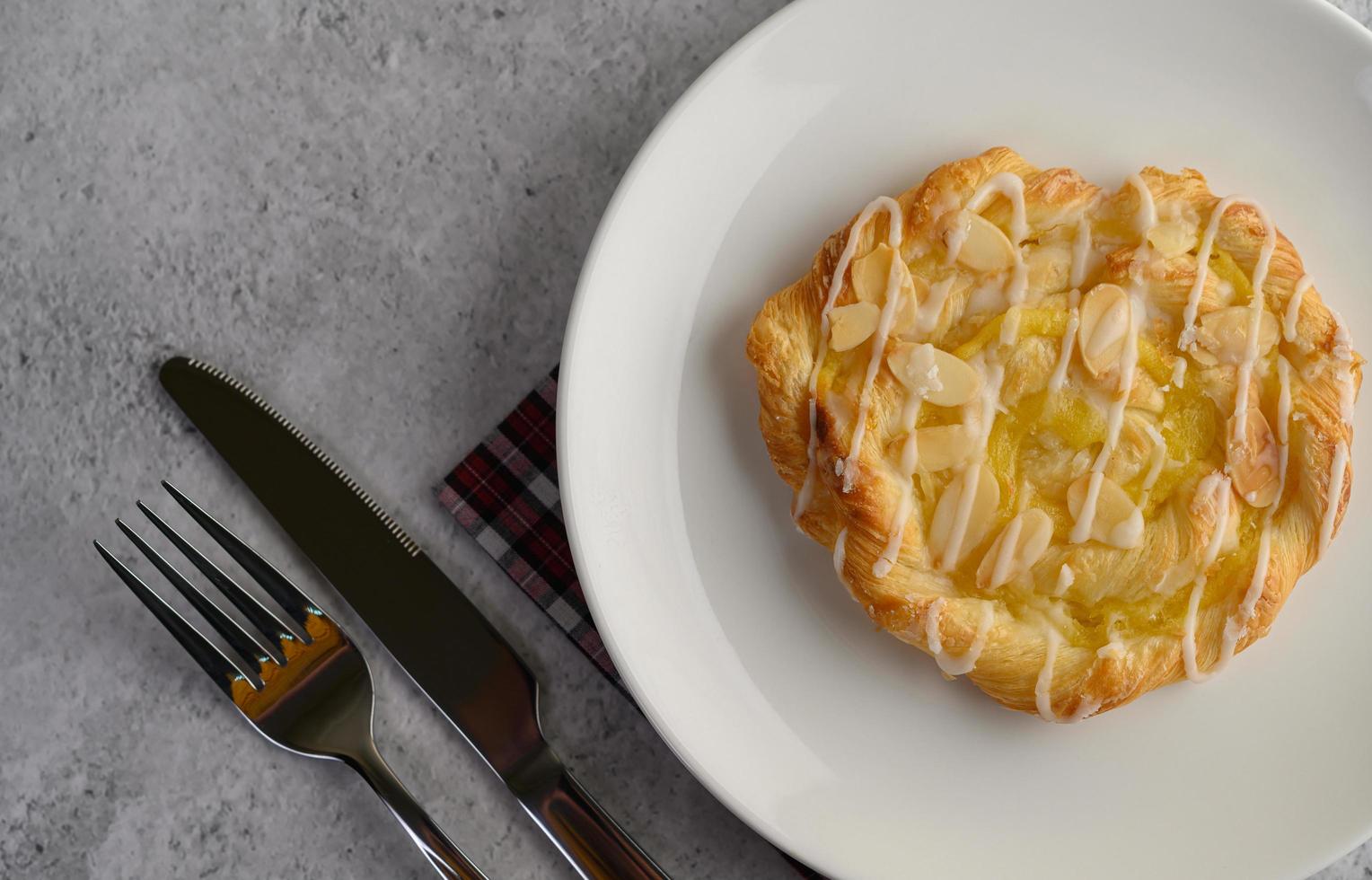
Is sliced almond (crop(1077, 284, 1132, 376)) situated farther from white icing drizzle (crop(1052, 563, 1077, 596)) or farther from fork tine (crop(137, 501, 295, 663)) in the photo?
fork tine (crop(137, 501, 295, 663))

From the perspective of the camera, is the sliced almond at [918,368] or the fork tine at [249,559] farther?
the fork tine at [249,559]

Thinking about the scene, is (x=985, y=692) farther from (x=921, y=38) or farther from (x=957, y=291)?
(x=921, y=38)

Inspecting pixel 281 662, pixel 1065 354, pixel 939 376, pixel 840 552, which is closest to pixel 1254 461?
pixel 1065 354

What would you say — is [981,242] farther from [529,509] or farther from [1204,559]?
[529,509]

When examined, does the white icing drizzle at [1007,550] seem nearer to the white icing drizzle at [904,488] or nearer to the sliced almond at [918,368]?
the white icing drizzle at [904,488]

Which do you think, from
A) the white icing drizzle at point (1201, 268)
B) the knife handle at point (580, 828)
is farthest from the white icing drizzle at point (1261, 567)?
the knife handle at point (580, 828)

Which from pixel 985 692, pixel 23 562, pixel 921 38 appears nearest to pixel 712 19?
pixel 921 38
